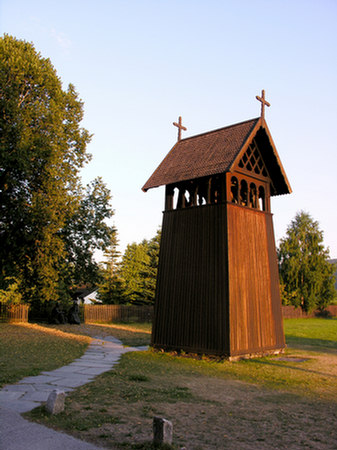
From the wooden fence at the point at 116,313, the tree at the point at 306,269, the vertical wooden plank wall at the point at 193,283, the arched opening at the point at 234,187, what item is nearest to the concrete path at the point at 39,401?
the vertical wooden plank wall at the point at 193,283

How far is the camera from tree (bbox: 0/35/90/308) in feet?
60.8

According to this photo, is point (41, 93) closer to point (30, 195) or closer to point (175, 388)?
point (30, 195)

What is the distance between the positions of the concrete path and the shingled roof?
21.0 feet

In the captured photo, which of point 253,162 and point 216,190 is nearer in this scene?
point 253,162

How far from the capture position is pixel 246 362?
11.7 meters

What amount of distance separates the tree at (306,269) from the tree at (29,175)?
32807 mm

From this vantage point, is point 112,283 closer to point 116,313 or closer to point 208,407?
point 116,313

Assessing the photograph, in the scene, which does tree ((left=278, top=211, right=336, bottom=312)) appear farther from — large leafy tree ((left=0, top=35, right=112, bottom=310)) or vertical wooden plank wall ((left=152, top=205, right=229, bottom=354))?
vertical wooden plank wall ((left=152, top=205, right=229, bottom=354))

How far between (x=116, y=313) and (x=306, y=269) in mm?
25950

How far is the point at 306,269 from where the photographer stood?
4778cm

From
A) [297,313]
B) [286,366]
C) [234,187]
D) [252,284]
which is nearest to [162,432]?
[286,366]

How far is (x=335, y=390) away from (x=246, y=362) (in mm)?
3661

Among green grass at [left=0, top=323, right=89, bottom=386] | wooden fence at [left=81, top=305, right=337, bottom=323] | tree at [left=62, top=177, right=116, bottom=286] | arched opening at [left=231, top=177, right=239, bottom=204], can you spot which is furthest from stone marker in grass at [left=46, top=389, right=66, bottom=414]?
wooden fence at [left=81, top=305, right=337, bottom=323]

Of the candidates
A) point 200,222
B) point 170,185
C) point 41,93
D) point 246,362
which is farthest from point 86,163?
point 246,362
